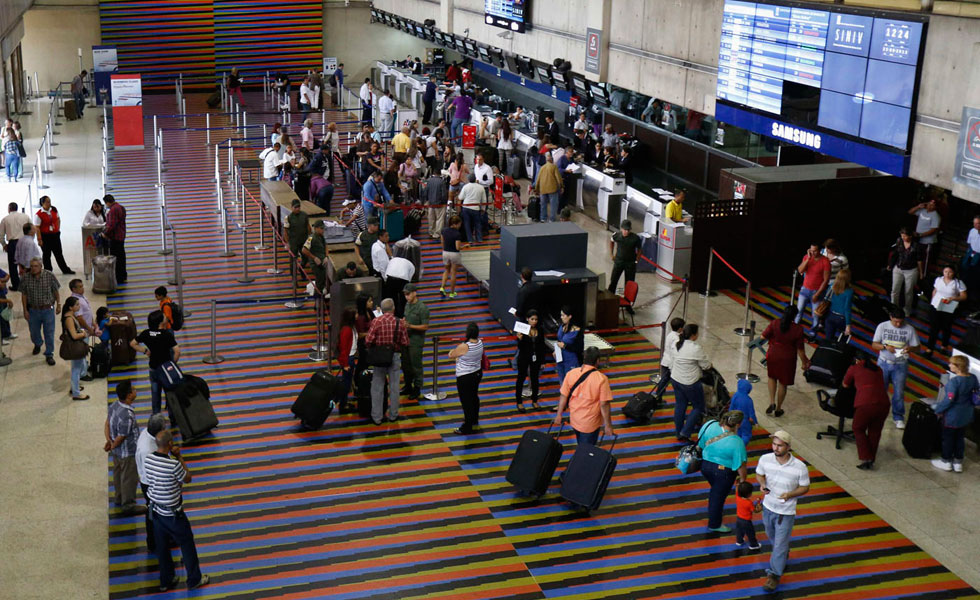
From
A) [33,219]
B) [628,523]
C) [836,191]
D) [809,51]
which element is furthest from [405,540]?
[33,219]

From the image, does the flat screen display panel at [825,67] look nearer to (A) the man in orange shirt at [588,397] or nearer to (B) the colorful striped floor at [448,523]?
(B) the colorful striped floor at [448,523]

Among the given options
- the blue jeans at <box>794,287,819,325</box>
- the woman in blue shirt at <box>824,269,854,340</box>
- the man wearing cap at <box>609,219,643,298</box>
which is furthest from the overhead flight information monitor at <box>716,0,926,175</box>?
the man wearing cap at <box>609,219,643,298</box>

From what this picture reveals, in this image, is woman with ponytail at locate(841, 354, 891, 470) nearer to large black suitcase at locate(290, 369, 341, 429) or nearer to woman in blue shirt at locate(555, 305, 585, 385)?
woman in blue shirt at locate(555, 305, 585, 385)

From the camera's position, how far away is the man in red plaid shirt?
476 inches

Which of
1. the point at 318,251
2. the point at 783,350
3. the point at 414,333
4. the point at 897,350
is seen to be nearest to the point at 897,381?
the point at 897,350

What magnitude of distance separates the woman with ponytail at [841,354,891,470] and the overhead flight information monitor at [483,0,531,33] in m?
17.1

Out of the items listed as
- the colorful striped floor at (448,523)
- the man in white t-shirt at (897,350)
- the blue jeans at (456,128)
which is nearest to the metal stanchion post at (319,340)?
the colorful striped floor at (448,523)

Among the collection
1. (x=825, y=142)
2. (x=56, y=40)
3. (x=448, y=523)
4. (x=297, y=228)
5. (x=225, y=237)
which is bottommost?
(x=448, y=523)

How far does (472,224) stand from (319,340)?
629 cm

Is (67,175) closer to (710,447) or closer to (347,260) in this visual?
(347,260)

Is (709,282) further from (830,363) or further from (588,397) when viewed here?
(588,397)

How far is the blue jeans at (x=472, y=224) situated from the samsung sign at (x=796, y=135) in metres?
6.02

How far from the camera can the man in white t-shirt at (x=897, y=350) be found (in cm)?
1253

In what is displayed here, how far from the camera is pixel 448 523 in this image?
10453 millimetres
